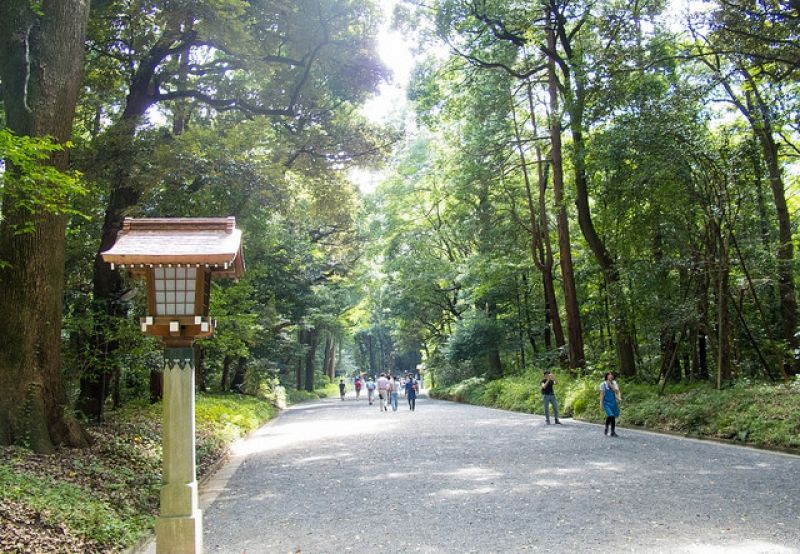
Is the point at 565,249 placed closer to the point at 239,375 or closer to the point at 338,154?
the point at 338,154

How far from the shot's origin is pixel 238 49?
11859mm

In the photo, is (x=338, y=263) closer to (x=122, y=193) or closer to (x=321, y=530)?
(x=122, y=193)

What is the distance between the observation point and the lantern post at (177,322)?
5.31 m

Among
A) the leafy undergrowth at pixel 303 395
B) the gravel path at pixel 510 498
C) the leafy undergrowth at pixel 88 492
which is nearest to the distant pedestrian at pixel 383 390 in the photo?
the leafy undergrowth at pixel 303 395

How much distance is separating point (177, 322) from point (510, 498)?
425 centimetres

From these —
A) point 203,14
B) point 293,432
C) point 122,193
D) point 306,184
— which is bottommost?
point 293,432

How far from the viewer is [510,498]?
23.2 ft

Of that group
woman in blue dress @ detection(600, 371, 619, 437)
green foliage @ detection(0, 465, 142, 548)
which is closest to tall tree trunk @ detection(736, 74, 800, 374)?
woman in blue dress @ detection(600, 371, 619, 437)

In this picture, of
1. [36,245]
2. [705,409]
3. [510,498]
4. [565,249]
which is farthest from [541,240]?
[36,245]

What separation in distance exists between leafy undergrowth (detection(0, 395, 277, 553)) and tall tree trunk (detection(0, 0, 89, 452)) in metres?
0.58

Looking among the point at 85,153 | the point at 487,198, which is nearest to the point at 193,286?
the point at 85,153

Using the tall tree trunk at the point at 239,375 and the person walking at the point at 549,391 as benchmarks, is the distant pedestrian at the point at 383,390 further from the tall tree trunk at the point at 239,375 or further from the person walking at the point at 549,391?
the person walking at the point at 549,391

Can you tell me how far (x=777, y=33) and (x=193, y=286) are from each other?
1039cm

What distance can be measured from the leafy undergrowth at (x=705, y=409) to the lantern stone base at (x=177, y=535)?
9204mm
